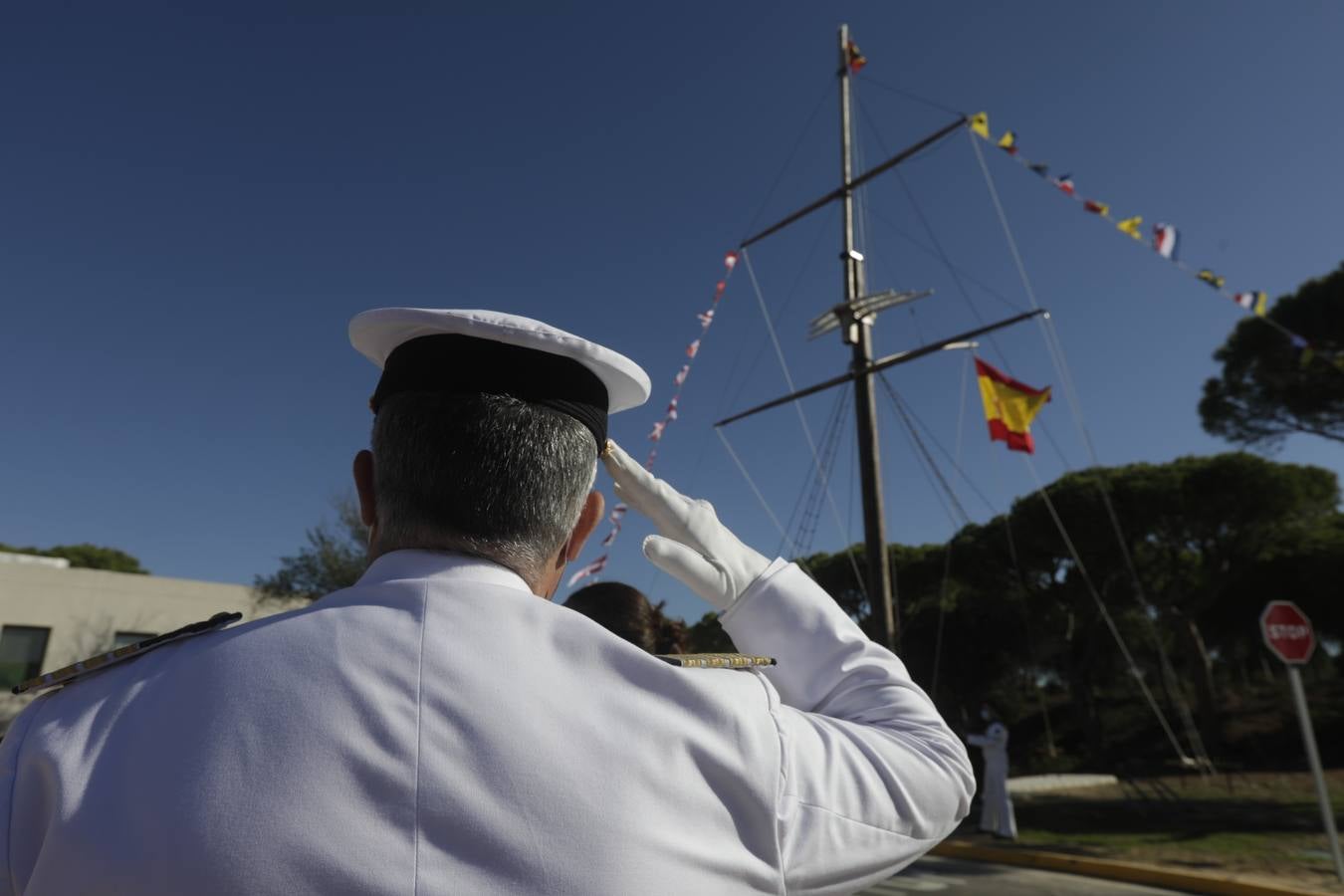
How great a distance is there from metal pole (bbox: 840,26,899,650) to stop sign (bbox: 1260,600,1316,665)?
15.3ft

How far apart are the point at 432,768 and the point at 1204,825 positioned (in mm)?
14034

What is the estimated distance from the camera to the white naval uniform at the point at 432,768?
0.68 meters

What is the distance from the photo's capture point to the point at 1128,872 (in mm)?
8469

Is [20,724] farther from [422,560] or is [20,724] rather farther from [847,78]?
[847,78]

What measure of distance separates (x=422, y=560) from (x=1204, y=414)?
2647cm

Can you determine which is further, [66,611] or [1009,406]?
[66,611]

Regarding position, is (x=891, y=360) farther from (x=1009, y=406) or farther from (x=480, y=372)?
(x=480, y=372)

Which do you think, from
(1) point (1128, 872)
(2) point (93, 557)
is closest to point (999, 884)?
(1) point (1128, 872)

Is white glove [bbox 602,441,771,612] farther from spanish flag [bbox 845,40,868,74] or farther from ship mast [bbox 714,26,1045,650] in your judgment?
spanish flag [bbox 845,40,868,74]

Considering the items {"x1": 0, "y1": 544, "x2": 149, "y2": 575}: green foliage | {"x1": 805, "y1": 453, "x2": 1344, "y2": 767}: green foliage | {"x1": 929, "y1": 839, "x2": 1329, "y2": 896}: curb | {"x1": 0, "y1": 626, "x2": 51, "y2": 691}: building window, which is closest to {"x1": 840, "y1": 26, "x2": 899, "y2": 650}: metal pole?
{"x1": 929, "y1": 839, "x2": 1329, "y2": 896}: curb

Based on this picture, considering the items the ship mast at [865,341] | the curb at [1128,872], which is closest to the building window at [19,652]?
the ship mast at [865,341]

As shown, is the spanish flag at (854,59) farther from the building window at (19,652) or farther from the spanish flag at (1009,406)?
the building window at (19,652)

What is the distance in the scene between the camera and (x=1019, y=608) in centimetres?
2522

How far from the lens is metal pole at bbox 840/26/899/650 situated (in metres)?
11.7
